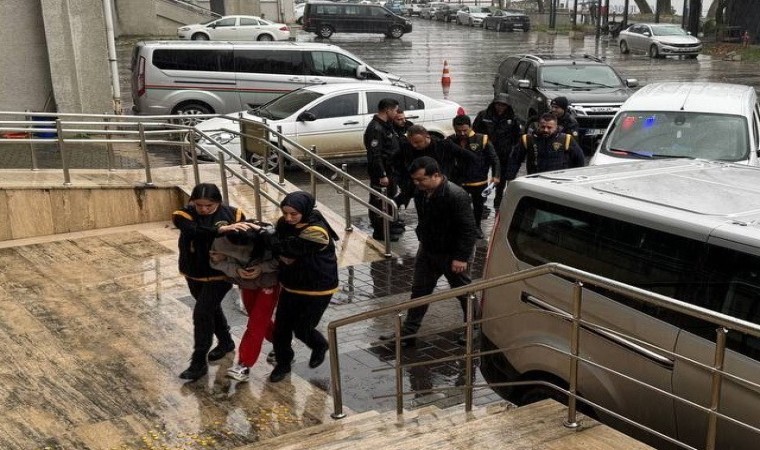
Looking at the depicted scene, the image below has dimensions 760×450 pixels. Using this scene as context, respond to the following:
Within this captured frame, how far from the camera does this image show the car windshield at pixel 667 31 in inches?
1516

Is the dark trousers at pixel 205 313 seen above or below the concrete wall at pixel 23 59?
below

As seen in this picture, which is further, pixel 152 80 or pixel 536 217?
pixel 152 80

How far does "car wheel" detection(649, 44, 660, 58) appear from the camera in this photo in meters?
38.2

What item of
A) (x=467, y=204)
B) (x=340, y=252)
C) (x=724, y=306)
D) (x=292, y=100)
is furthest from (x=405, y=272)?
(x=292, y=100)

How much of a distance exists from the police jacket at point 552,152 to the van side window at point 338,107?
5530mm

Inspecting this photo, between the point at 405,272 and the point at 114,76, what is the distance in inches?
441

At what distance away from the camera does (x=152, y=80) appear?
18.4 m

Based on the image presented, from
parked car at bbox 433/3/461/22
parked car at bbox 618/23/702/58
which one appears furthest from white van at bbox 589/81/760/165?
parked car at bbox 433/3/461/22

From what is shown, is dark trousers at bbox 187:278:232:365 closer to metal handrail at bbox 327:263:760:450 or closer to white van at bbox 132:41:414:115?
metal handrail at bbox 327:263:760:450

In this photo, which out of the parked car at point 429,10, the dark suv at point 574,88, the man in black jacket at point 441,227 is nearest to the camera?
the man in black jacket at point 441,227

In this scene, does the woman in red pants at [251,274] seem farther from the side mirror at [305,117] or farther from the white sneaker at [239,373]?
the side mirror at [305,117]

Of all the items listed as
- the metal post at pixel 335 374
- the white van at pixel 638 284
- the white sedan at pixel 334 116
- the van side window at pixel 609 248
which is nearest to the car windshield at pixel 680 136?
the white sedan at pixel 334 116

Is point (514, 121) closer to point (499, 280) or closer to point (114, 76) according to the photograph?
point (499, 280)

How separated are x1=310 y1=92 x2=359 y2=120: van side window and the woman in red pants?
344 inches
